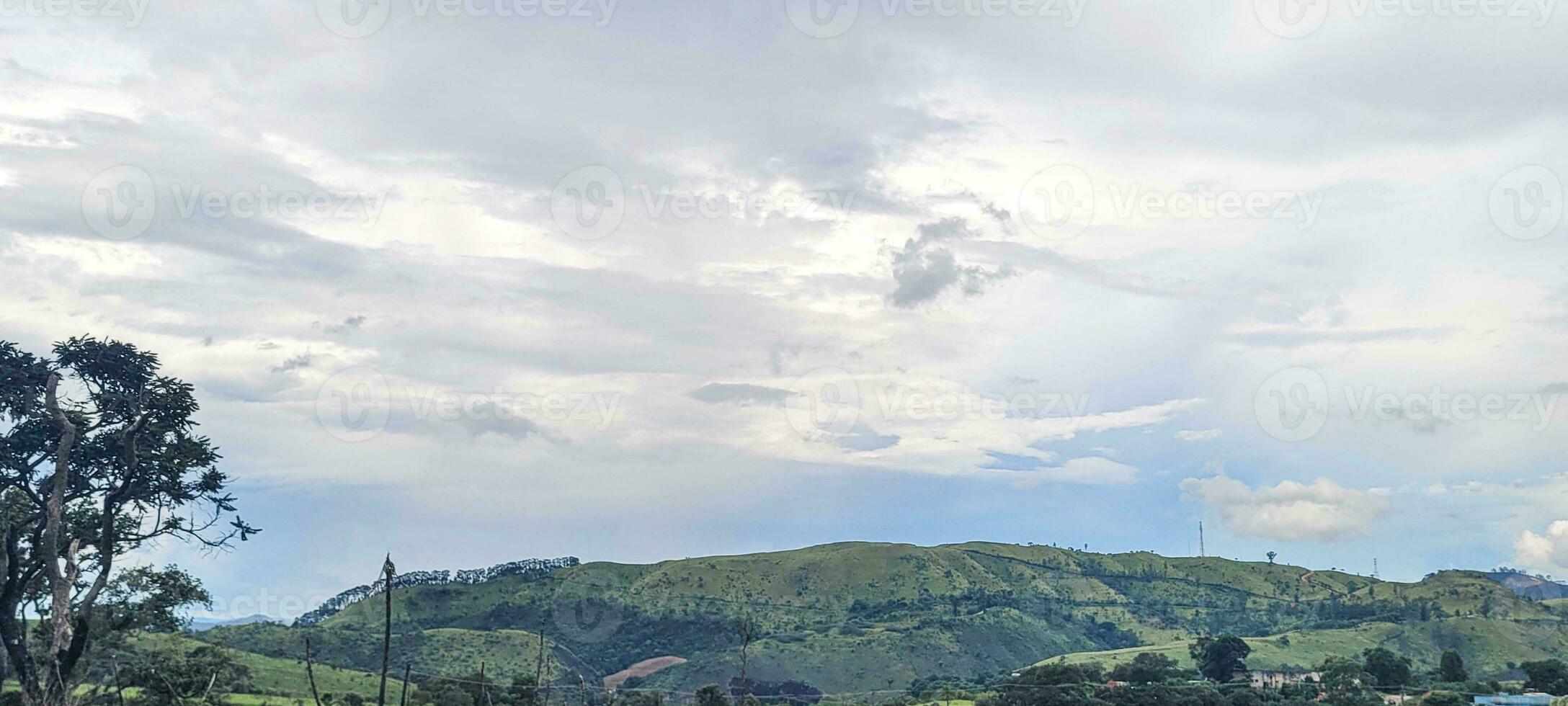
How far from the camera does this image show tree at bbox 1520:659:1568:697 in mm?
130125

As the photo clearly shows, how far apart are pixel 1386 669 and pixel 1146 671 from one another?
3008 centimetres

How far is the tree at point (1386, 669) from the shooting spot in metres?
146

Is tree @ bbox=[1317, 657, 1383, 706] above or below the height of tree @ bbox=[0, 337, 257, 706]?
below

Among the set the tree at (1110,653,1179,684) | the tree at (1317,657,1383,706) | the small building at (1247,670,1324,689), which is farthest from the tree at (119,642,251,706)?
the small building at (1247,670,1324,689)

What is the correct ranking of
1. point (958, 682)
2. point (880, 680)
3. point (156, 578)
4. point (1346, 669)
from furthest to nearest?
point (880, 680)
point (958, 682)
point (1346, 669)
point (156, 578)

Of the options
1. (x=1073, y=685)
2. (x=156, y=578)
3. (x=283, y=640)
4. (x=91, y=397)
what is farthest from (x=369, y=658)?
(x=91, y=397)

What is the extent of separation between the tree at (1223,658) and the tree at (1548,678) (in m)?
37.5

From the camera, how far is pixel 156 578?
5850cm

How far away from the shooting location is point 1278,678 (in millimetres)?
174125

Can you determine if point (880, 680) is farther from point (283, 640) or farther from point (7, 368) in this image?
point (7, 368)

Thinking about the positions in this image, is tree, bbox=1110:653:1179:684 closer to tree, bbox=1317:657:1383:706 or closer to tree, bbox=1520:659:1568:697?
tree, bbox=1317:657:1383:706

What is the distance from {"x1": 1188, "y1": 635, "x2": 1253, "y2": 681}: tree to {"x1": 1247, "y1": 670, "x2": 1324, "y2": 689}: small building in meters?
2.36

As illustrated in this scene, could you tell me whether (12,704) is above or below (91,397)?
below

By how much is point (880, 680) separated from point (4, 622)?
16750 cm
